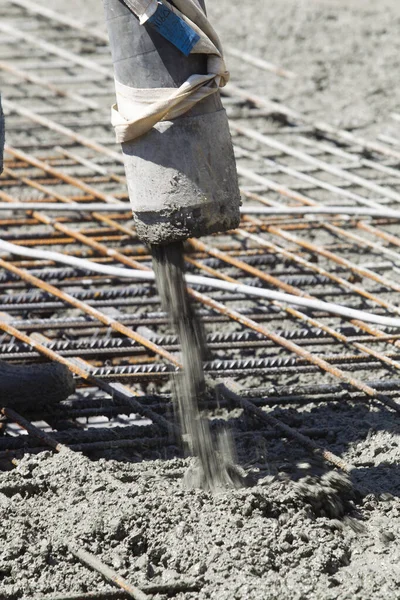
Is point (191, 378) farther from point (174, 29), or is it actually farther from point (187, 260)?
point (187, 260)

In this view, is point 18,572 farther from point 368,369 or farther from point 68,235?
point 68,235

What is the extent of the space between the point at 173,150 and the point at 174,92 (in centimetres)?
15

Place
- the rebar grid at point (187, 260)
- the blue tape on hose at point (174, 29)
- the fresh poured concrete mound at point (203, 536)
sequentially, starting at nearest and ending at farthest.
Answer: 1. the fresh poured concrete mound at point (203, 536)
2. the blue tape on hose at point (174, 29)
3. the rebar grid at point (187, 260)

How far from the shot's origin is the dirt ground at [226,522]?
A: 225 cm

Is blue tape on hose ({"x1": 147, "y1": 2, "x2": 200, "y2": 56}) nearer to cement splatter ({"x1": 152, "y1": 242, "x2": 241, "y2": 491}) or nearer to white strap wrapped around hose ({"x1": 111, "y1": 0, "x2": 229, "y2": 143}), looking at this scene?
white strap wrapped around hose ({"x1": 111, "y1": 0, "x2": 229, "y2": 143})

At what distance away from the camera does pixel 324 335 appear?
3799 mm

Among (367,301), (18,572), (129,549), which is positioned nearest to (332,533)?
(129,549)

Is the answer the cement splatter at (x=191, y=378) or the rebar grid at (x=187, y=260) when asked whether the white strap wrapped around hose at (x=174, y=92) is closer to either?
the cement splatter at (x=191, y=378)

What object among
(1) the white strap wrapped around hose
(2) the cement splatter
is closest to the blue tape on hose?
(1) the white strap wrapped around hose

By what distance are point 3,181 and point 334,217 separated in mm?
1752

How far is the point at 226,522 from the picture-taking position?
240 centimetres

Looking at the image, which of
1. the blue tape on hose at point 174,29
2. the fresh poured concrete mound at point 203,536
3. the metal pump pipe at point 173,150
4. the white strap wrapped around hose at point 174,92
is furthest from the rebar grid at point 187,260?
the blue tape on hose at point 174,29

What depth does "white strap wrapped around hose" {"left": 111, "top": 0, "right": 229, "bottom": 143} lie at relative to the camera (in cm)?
246

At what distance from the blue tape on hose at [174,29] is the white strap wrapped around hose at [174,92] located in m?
0.02
